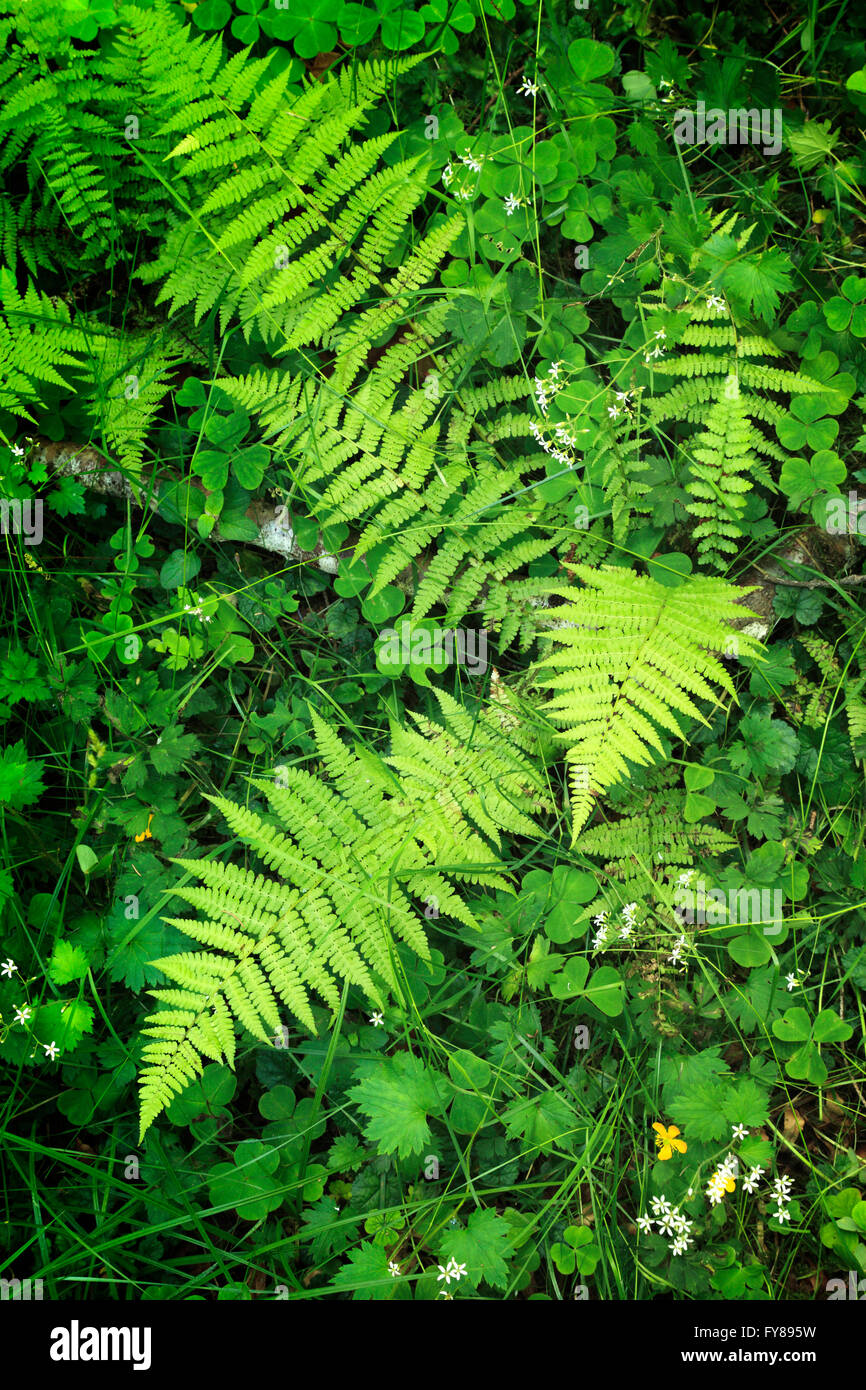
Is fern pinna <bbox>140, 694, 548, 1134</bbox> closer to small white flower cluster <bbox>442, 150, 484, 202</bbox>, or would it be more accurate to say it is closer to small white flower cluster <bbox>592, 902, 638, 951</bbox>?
small white flower cluster <bbox>592, 902, 638, 951</bbox>

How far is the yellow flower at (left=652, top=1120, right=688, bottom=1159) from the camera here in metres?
3.28

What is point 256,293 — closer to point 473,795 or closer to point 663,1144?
point 473,795

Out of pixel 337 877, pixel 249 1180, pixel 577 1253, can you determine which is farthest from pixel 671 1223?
pixel 337 877

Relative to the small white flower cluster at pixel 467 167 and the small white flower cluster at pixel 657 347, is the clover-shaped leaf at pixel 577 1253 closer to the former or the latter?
the small white flower cluster at pixel 657 347

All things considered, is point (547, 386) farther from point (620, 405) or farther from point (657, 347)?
point (657, 347)

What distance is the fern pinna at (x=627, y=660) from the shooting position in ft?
9.82

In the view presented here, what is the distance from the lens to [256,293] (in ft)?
11.6

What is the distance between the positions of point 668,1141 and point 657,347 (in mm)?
3018

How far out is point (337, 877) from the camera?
10.9ft

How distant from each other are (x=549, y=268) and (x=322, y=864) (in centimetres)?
263

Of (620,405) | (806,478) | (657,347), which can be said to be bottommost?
(806,478)

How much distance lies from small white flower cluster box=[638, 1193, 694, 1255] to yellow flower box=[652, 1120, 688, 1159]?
0.54 feet

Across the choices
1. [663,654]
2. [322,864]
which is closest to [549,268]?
[663,654]

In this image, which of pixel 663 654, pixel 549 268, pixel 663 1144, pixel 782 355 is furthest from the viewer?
pixel 549 268
